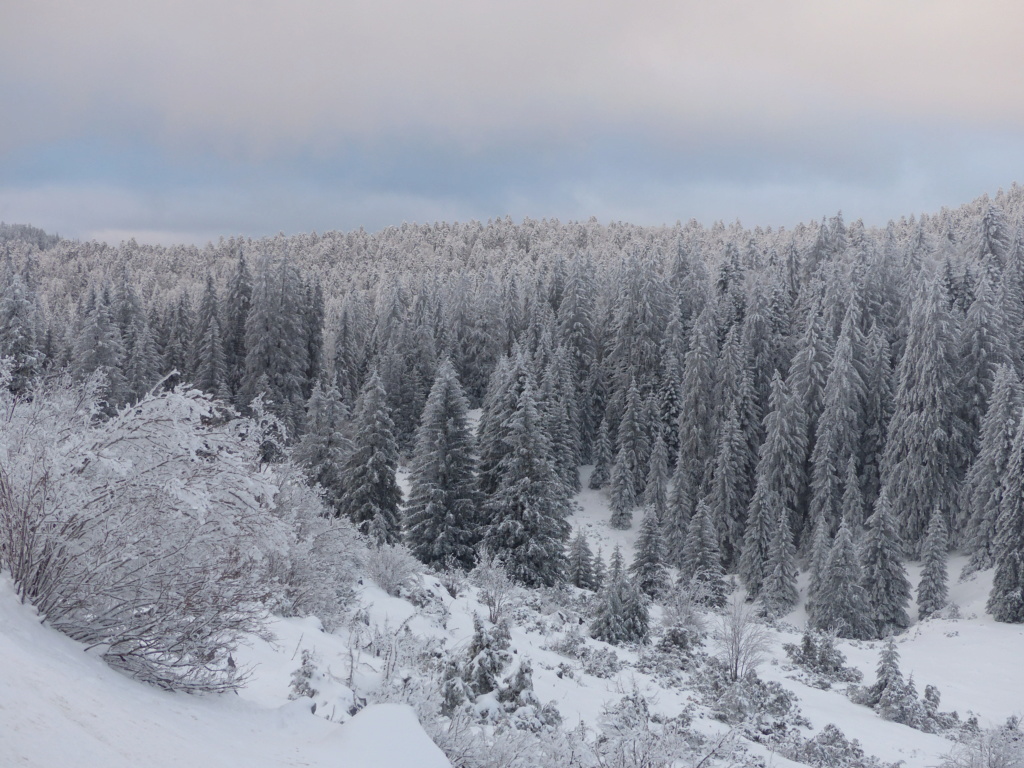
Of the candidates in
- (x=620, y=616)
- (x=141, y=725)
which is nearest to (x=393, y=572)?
(x=620, y=616)

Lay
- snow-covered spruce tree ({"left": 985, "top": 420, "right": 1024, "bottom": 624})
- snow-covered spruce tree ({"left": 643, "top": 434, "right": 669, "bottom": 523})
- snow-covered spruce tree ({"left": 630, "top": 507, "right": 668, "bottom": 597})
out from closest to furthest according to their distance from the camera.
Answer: snow-covered spruce tree ({"left": 985, "top": 420, "right": 1024, "bottom": 624}), snow-covered spruce tree ({"left": 630, "top": 507, "right": 668, "bottom": 597}), snow-covered spruce tree ({"left": 643, "top": 434, "right": 669, "bottom": 523})

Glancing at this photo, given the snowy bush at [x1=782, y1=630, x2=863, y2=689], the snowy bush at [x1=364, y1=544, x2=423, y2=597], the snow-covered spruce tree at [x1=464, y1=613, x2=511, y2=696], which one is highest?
the snow-covered spruce tree at [x1=464, y1=613, x2=511, y2=696]

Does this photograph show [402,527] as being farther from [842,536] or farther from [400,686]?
[400,686]

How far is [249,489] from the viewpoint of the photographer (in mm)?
5230

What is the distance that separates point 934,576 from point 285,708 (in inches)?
1331

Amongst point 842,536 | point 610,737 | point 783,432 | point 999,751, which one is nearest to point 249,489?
point 610,737

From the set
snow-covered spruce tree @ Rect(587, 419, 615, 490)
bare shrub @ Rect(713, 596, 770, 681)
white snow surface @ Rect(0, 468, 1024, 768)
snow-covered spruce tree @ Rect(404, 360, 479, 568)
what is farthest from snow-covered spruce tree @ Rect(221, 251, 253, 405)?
bare shrub @ Rect(713, 596, 770, 681)

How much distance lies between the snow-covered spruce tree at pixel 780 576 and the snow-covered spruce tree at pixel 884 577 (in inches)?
148

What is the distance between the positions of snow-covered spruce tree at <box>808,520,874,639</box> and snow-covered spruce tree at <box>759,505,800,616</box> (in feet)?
7.21

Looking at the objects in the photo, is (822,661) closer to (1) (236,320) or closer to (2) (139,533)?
(2) (139,533)

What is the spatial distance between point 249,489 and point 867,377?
146 ft

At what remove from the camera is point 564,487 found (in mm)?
37906

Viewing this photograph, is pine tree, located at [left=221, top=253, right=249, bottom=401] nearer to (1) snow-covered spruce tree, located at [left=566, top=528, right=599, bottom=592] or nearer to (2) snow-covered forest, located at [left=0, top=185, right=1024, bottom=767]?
(2) snow-covered forest, located at [left=0, top=185, right=1024, bottom=767]

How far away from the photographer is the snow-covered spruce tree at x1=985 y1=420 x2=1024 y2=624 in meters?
28.1
